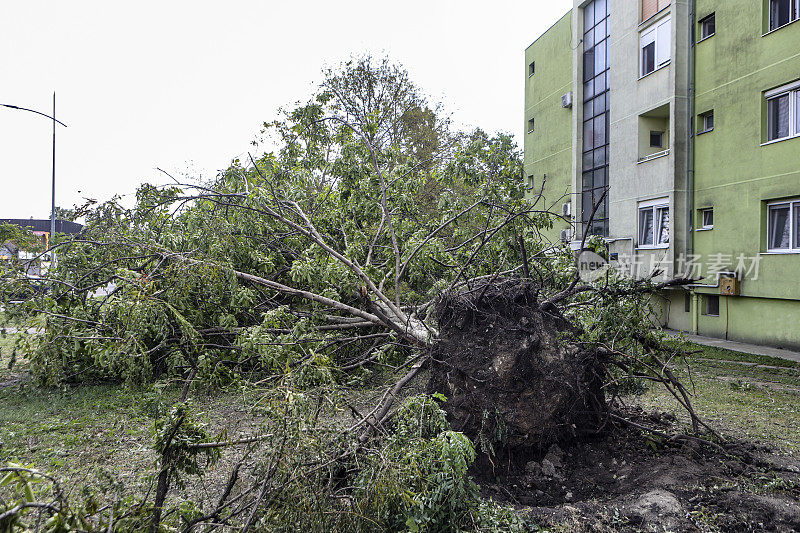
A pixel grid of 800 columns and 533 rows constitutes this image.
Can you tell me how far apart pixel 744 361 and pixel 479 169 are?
237 inches

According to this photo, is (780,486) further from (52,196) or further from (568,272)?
(52,196)

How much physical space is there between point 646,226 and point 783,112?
4058mm

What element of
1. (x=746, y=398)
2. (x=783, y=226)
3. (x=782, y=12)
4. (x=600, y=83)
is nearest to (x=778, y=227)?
(x=783, y=226)

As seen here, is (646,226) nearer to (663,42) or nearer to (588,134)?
(588,134)

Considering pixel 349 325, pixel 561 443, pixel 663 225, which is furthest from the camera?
pixel 663 225

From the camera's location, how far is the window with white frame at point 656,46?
1247cm

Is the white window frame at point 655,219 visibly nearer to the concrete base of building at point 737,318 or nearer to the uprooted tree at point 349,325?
the concrete base of building at point 737,318

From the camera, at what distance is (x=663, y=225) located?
42.0 ft

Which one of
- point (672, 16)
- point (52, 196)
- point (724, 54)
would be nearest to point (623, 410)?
point (724, 54)

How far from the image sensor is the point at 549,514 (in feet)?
10.1

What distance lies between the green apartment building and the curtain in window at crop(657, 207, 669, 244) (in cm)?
3

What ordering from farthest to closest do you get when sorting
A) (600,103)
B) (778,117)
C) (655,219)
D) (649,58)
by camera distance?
1. (600,103)
2. (649,58)
3. (655,219)
4. (778,117)

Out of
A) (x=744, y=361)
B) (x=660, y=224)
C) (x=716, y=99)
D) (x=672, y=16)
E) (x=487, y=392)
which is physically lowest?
(x=744, y=361)

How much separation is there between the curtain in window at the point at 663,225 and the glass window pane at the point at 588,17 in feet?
23.1
